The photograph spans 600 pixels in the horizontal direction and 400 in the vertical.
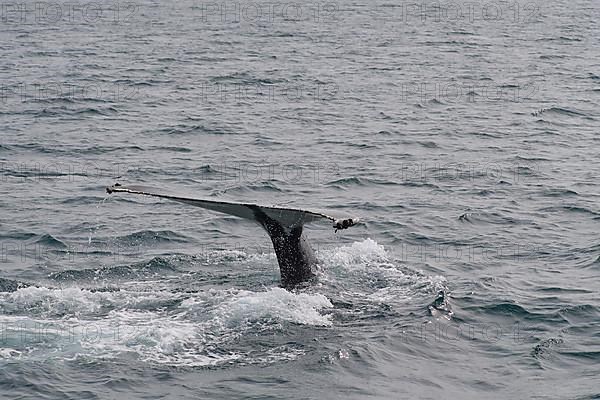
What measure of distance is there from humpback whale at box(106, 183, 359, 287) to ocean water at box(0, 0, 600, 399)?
0.34 meters

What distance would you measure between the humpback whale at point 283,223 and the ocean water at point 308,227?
0.34 meters

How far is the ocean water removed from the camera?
13.3m

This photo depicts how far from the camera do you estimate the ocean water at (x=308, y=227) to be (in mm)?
13320

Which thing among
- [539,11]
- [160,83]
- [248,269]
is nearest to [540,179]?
[248,269]

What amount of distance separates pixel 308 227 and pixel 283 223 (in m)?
5.62

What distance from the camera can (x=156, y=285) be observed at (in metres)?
16.1

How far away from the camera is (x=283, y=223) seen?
1475 cm

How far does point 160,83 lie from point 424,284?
79.0 ft

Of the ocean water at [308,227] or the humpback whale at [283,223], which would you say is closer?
Answer: the ocean water at [308,227]

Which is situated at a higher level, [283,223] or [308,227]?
[283,223]

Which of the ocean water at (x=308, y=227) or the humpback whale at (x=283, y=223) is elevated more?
the humpback whale at (x=283, y=223)

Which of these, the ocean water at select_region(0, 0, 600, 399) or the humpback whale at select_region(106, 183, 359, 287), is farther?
the humpback whale at select_region(106, 183, 359, 287)

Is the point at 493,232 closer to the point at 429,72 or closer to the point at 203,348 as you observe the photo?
the point at 203,348

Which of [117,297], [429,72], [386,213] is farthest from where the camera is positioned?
[429,72]
